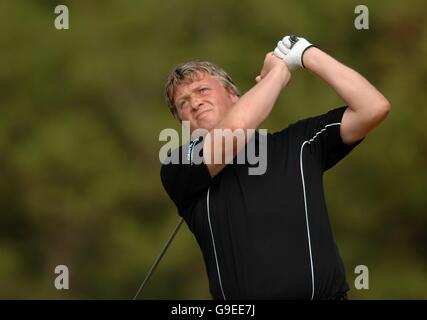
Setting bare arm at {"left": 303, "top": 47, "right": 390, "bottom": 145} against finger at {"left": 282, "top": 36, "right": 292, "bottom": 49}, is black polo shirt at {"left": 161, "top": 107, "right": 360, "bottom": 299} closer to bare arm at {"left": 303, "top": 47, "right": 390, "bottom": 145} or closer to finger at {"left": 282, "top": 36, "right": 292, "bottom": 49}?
bare arm at {"left": 303, "top": 47, "right": 390, "bottom": 145}

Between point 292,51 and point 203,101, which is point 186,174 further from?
Result: point 292,51

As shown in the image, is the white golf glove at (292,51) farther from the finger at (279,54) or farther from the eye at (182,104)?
the eye at (182,104)

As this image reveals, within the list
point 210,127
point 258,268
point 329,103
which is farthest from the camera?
point 329,103

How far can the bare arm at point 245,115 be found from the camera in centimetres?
208

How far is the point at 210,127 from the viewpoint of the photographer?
2.26 meters

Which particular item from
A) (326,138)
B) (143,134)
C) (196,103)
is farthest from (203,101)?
(143,134)

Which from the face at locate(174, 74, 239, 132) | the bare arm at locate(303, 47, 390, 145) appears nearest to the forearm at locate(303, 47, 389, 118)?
the bare arm at locate(303, 47, 390, 145)

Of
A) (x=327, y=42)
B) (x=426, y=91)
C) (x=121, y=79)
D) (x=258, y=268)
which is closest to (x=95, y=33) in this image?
(x=121, y=79)

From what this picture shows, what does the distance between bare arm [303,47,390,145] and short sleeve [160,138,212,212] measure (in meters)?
0.30

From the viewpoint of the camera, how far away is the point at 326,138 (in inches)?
84.9

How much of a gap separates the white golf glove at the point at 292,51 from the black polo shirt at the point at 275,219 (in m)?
0.12

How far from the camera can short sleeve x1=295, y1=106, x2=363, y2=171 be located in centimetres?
215

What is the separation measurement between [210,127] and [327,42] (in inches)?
107
